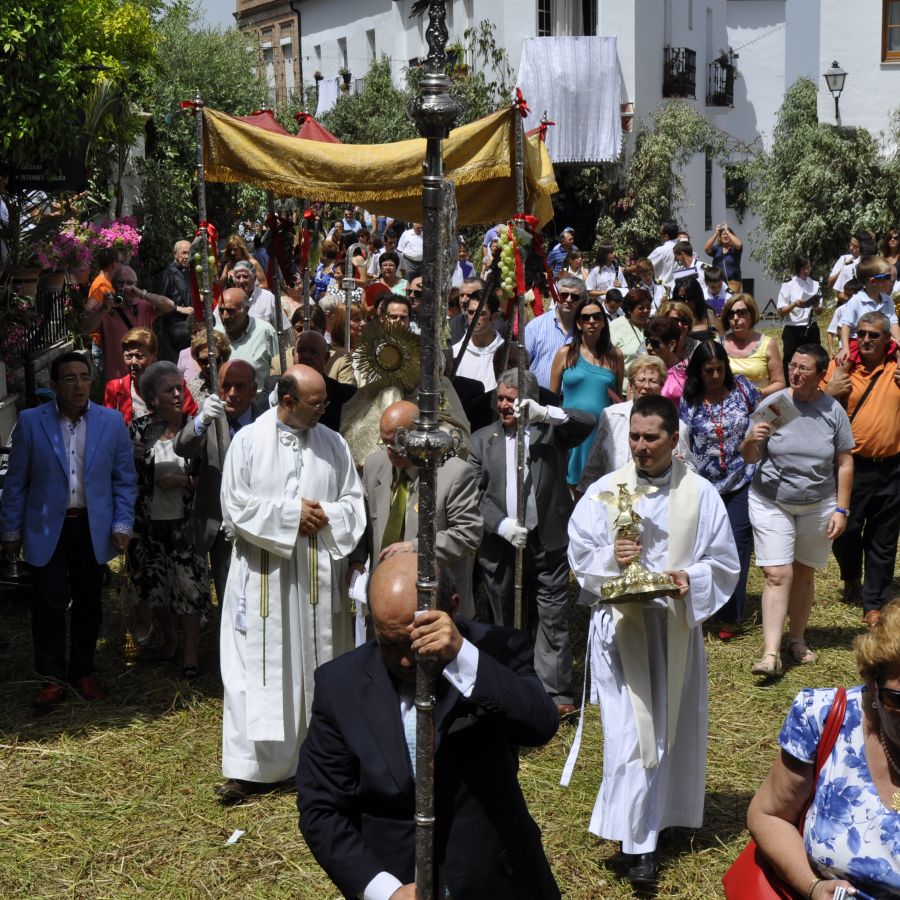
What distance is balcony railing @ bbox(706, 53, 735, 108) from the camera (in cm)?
3672

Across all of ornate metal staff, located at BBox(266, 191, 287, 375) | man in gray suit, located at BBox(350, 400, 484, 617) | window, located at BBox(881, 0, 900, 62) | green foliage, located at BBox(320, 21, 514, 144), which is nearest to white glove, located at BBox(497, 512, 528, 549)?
man in gray suit, located at BBox(350, 400, 484, 617)

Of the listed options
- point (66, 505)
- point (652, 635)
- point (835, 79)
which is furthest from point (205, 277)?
point (835, 79)

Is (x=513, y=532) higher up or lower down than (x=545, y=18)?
lower down

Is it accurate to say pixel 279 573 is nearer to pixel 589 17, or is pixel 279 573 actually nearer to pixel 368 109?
pixel 589 17

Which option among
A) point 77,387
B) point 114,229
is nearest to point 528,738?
point 77,387

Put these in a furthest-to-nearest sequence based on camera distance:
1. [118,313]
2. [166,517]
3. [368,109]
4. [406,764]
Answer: [368,109] → [118,313] → [166,517] → [406,764]

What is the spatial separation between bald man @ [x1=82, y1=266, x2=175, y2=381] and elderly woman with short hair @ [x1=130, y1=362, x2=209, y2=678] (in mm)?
3832

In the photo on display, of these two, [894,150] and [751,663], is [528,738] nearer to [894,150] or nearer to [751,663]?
[751,663]

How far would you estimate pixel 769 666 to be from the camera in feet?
25.3

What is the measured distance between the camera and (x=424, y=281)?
3.26 meters

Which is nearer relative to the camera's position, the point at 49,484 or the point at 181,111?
the point at 49,484

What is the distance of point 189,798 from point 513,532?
207 centimetres

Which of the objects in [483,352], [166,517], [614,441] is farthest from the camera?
[483,352]

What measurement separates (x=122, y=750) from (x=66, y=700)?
2.64ft
